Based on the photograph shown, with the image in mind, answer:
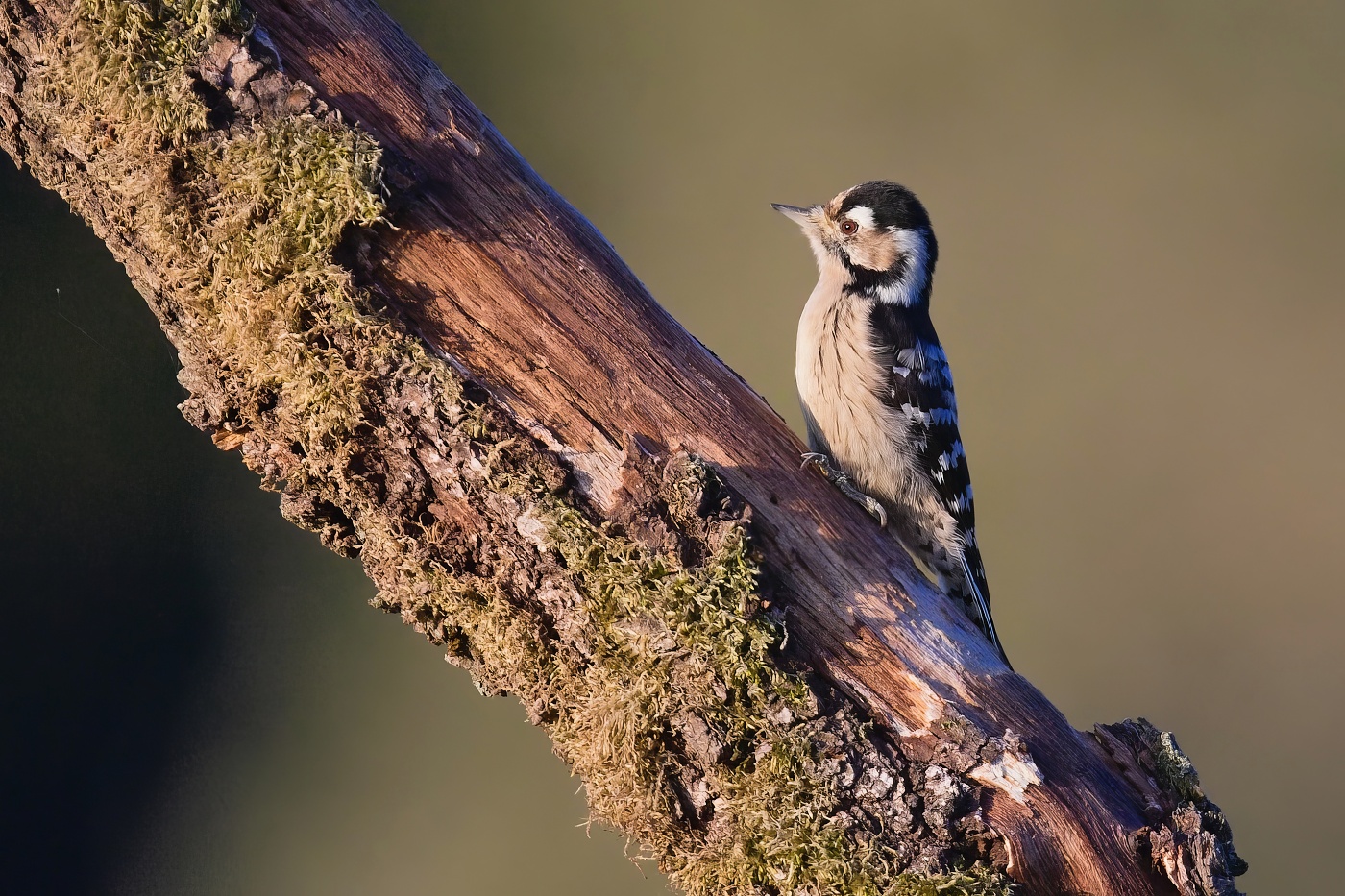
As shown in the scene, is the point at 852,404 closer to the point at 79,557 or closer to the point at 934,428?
the point at 934,428

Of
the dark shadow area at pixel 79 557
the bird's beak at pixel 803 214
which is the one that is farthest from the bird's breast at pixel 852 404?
the dark shadow area at pixel 79 557

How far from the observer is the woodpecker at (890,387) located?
283 cm

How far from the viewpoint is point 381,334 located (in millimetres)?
1600

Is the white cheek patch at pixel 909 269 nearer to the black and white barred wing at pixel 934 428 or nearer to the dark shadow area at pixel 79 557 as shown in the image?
the black and white barred wing at pixel 934 428

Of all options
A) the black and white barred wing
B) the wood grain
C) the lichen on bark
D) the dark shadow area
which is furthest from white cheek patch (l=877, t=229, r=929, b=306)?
the dark shadow area

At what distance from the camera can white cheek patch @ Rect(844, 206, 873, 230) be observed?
312 cm

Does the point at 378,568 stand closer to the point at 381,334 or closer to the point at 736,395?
the point at 381,334

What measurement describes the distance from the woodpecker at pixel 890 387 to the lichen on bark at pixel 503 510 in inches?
47.1

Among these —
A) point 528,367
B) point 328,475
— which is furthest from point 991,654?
point 328,475

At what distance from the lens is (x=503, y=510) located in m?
1.59

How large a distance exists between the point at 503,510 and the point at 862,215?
2.01 metres

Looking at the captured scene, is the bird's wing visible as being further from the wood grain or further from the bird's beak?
the wood grain

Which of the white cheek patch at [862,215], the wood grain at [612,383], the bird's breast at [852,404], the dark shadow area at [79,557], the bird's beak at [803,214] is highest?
the white cheek patch at [862,215]

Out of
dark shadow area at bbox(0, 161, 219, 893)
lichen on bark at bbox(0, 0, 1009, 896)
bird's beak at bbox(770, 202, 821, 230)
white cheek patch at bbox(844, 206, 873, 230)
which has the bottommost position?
dark shadow area at bbox(0, 161, 219, 893)
